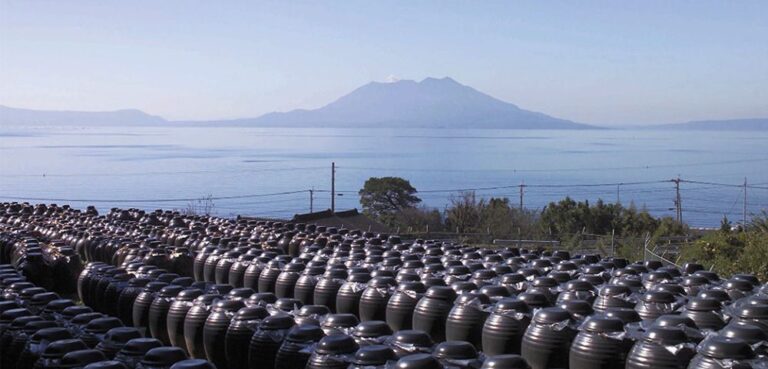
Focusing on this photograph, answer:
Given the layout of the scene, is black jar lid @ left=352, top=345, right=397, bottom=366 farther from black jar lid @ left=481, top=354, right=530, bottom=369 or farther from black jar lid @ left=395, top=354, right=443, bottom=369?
black jar lid @ left=481, top=354, right=530, bottom=369

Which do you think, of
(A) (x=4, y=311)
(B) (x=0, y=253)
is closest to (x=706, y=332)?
(A) (x=4, y=311)

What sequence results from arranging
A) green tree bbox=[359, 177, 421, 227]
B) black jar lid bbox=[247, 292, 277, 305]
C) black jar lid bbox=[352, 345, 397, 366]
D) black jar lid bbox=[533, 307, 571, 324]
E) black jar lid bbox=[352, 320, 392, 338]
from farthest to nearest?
green tree bbox=[359, 177, 421, 227]
black jar lid bbox=[247, 292, 277, 305]
black jar lid bbox=[533, 307, 571, 324]
black jar lid bbox=[352, 320, 392, 338]
black jar lid bbox=[352, 345, 397, 366]

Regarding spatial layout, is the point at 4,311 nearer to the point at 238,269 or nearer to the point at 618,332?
the point at 238,269

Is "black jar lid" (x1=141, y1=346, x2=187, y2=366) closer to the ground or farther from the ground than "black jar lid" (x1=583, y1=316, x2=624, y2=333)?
closer to the ground

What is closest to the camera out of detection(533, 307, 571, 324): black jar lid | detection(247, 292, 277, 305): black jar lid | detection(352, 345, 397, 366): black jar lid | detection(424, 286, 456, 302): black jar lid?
detection(352, 345, 397, 366): black jar lid

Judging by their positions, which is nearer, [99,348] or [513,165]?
[99,348]

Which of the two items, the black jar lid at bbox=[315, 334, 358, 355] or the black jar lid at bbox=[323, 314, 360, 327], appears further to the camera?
the black jar lid at bbox=[323, 314, 360, 327]

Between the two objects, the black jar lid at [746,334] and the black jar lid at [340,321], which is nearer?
the black jar lid at [746,334]

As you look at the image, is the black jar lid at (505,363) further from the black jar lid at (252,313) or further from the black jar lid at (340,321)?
the black jar lid at (252,313)

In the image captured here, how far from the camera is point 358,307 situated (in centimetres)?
1430

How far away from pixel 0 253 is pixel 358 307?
508 inches

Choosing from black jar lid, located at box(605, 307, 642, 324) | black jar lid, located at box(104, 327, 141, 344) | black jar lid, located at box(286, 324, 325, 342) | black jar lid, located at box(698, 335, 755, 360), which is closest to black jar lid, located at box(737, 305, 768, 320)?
black jar lid, located at box(605, 307, 642, 324)

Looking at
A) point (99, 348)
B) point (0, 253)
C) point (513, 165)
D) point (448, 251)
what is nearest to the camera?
point (99, 348)

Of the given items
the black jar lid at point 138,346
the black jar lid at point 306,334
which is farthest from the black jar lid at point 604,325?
the black jar lid at point 138,346
